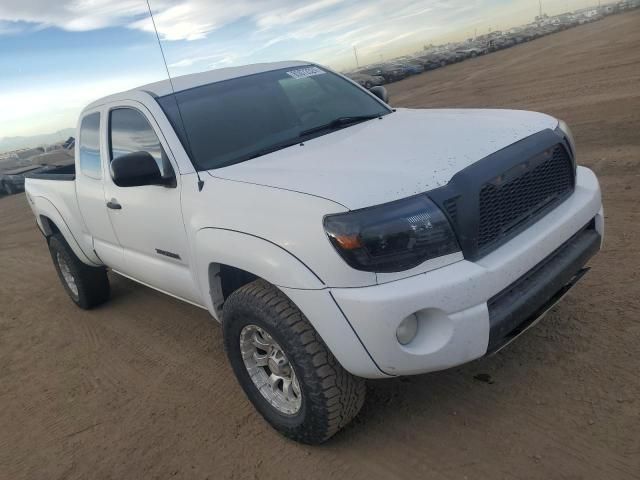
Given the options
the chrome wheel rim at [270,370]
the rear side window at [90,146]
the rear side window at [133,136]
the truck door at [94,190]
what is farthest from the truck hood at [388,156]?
the rear side window at [90,146]

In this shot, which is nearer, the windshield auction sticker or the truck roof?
the truck roof

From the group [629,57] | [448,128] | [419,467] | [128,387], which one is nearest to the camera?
[419,467]

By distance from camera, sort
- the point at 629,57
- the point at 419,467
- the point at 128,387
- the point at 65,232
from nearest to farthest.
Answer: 1. the point at 419,467
2. the point at 128,387
3. the point at 65,232
4. the point at 629,57

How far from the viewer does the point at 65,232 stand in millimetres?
5129

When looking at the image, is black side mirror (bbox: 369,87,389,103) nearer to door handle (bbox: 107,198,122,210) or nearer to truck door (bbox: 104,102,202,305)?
truck door (bbox: 104,102,202,305)

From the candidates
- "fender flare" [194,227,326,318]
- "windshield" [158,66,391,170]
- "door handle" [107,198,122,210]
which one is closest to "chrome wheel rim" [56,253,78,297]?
"door handle" [107,198,122,210]

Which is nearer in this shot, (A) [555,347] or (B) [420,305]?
(B) [420,305]

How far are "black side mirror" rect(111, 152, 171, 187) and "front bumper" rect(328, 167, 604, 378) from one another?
4.82 feet

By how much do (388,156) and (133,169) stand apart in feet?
4.77

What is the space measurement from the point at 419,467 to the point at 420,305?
87cm

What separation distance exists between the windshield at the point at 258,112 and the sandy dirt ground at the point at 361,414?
1554mm

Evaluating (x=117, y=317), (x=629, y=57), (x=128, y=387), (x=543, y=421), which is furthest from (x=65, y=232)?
(x=629, y=57)

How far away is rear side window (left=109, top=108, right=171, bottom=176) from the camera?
140 inches

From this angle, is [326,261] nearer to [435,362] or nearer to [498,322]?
[435,362]
